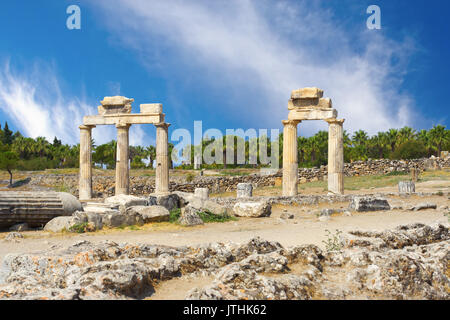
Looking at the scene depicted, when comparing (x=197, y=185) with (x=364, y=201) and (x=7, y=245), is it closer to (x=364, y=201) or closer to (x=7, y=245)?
(x=364, y=201)

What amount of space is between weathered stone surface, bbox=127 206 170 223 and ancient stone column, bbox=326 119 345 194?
37.5ft

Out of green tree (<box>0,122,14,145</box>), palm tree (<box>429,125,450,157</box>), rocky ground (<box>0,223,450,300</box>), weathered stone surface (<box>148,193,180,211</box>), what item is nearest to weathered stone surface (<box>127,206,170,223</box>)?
weathered stone surface (<box>148,193,180,211</box>)

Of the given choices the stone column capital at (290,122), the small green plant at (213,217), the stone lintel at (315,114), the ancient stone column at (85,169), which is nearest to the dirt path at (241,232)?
the small green plant at (213,217)

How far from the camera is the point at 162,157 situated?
25.0m

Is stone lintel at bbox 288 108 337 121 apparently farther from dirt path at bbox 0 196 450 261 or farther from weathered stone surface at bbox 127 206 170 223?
weathered stone surface at bbox 127 206 170 223

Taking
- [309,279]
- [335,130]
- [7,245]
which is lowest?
[7,245]

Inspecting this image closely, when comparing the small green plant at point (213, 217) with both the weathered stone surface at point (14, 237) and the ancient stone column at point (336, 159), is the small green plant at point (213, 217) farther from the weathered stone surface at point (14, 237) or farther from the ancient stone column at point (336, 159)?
the ancient stone column at point (336, 159)

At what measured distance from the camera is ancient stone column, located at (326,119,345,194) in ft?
73.7

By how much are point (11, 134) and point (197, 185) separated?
76.8 m

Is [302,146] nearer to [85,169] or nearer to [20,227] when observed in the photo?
[85,169]

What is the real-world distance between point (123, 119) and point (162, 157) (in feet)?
10.6

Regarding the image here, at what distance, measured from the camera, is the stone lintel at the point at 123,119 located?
955 inches
